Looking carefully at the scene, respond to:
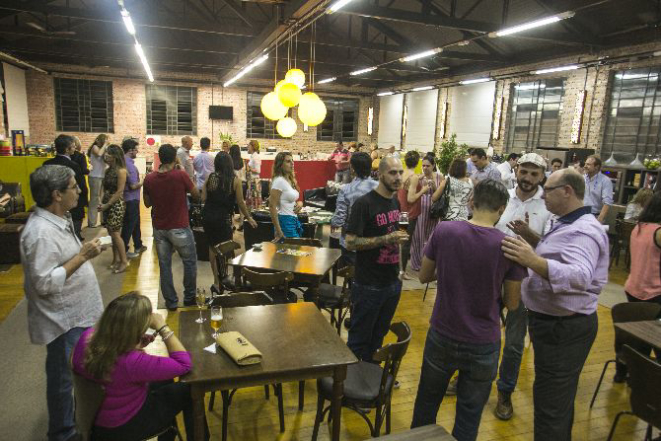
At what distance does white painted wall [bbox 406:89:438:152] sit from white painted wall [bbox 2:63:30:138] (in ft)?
43.1

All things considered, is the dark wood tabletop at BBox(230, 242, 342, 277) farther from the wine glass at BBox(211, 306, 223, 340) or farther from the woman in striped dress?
the woman in striped dress

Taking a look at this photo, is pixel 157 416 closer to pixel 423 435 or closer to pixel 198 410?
pixel 198 410

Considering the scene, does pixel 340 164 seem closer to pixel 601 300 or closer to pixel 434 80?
pixel 434 80

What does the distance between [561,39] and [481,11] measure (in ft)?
6.74

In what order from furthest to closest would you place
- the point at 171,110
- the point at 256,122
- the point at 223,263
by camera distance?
the point at 256,122 < the point at 171,110 < the point at 223,263

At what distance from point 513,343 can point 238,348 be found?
1961mm

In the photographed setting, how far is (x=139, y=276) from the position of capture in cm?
600

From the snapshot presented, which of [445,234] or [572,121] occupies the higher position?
[572,121]

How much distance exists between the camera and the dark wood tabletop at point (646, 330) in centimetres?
274

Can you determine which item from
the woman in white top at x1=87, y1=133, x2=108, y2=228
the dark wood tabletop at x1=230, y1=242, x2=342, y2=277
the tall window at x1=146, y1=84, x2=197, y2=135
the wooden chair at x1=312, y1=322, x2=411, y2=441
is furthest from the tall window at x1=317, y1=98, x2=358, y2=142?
the wooden chair at x1=312, y1=322, x2=411, y2=441

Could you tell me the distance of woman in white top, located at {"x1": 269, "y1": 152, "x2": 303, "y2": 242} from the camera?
485cm

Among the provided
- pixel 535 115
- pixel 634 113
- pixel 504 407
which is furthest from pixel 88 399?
pixel 535 115

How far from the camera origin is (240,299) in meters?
3.20

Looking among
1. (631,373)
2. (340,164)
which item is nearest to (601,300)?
(631,373)
